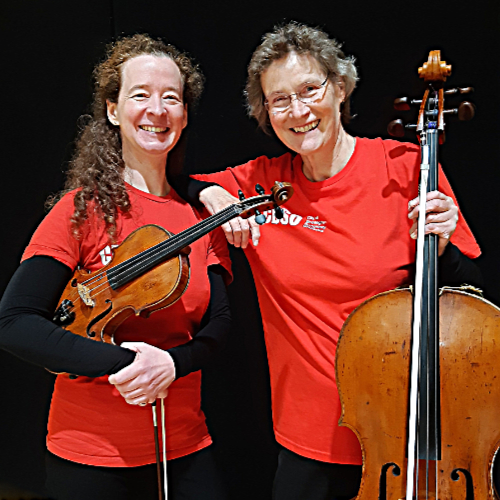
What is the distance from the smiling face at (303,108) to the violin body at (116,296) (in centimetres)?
58

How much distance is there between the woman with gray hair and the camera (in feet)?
6.24

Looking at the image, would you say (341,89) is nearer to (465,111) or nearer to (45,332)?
(465,111)

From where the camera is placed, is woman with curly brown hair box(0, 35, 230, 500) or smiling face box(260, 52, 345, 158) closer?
woman with curly brown hair box(0, 35, 230, 500)

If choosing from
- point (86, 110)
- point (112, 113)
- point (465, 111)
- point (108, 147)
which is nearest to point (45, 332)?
point (108, 147)

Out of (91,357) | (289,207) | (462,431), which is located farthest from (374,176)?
(91,357)

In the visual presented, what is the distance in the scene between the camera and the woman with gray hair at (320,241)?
190cm

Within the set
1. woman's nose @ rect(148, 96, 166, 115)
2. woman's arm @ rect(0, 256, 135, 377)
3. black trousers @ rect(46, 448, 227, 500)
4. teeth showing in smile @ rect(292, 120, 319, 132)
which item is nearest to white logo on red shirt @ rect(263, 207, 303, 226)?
teeth showing in smile @ rect(292, 120, 319, 132)

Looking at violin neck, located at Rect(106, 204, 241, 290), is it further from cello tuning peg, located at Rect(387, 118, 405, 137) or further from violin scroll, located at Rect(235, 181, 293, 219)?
cello tuning peg, located at Rect(387, 118, 405, 137)

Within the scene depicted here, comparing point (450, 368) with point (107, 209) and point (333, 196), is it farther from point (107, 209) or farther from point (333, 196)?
point (107, 209)

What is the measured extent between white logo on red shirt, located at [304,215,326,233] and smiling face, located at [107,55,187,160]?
53 cm

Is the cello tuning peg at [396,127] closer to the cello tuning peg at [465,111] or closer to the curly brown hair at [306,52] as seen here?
the cello tuning peg at [465,111]

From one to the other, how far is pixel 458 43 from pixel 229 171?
96cm

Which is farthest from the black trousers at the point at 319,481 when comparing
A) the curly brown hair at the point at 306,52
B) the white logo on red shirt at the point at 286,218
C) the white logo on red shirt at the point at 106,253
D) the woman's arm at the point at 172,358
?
the curly brown hair at the point at 306,52

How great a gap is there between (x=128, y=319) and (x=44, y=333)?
297mm
